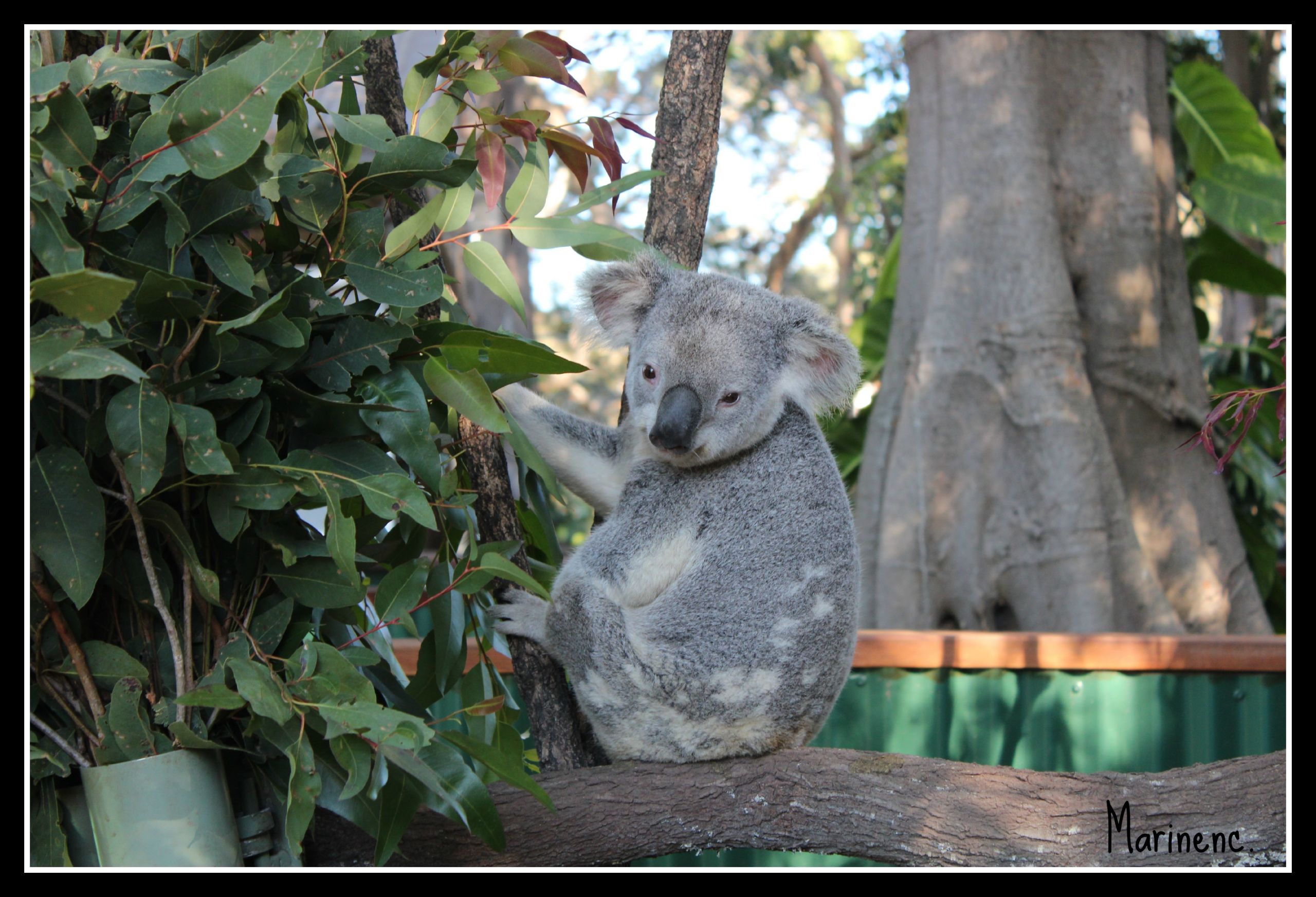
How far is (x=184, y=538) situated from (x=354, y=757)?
15.5 inches

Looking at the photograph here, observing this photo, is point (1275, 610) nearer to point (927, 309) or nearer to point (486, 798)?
point (927, 309)

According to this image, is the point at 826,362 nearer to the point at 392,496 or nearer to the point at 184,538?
the point at 392,496

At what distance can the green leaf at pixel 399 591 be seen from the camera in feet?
5.38

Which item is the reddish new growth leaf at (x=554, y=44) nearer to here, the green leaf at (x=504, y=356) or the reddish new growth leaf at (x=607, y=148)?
the reddish new growth leaf at (x=607, y=148)

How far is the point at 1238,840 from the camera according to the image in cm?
174

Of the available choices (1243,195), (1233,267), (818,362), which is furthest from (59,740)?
(1233,267)

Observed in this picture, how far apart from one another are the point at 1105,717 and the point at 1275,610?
122 inches

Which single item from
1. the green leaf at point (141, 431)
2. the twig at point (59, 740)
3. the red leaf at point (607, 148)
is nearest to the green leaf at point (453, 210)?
the red leaf at point (607, 148)

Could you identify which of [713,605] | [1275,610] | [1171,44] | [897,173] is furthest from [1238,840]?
[897,173]

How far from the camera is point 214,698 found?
1.38m

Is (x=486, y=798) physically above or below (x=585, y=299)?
below

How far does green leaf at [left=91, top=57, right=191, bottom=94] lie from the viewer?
4.54 feet

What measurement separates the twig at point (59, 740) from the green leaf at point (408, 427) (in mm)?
619

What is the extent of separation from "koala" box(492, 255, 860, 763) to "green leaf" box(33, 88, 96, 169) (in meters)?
1.06
